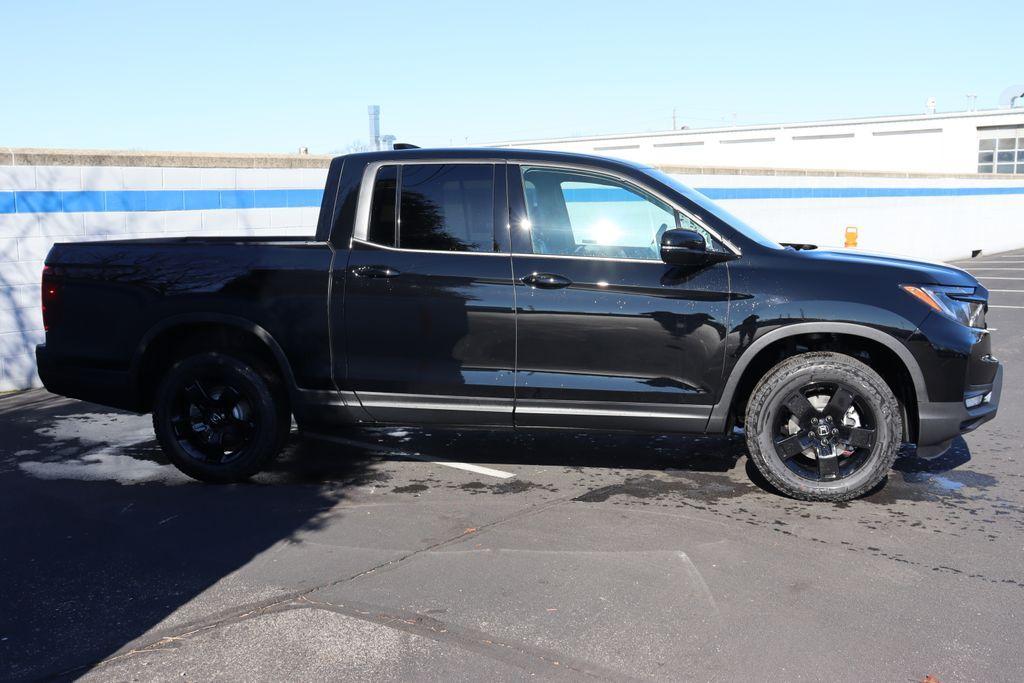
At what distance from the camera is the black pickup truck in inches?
212

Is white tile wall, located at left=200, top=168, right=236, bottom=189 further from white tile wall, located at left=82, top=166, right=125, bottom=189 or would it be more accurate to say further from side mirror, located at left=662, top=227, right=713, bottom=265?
side mirror, located at left=662, top=227, right=713, bottom=265

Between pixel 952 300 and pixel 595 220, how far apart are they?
2.00 m

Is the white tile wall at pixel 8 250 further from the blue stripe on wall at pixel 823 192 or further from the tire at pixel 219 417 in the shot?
the blue stripe on wall at pixel 823 192

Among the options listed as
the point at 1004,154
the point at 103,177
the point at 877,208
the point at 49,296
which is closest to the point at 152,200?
the point at 103,177

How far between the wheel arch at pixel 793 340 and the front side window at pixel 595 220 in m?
0.65

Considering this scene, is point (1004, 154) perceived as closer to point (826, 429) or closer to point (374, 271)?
point (826, 429)

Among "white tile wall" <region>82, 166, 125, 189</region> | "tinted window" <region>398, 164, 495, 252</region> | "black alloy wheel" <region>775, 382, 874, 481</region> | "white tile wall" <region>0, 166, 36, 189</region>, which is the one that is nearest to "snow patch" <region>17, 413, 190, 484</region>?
"tinted window" <region>398, 164, 495, 252</region>

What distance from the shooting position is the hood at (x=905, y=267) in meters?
5.39

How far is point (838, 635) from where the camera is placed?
3852mm

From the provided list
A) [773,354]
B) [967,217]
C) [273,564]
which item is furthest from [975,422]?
[967,217]

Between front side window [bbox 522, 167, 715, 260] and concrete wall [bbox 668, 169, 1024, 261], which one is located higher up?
concrete wall [bbox 668, 169, 1024, 261]

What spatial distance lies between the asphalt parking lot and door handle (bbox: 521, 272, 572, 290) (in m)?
1.21

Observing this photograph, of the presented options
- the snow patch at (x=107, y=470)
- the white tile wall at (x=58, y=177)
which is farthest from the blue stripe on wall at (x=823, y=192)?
Result: the snow patch at (x=107, y=470)

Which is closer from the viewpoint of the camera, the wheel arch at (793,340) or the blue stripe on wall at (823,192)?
the wheel arch at (793,340)
